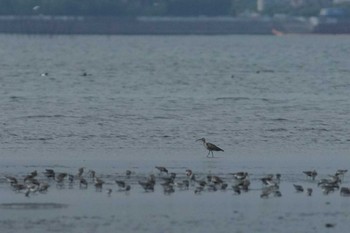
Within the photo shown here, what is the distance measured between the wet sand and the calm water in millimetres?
21

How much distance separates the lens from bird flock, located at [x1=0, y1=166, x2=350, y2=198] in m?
22.8

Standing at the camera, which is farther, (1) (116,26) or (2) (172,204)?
(1) (116,26)

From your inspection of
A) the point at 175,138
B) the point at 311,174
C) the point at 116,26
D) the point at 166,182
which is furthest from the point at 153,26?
the point at 166,182

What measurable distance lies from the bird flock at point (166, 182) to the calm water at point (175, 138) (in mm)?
195

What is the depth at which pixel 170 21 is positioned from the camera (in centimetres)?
17175

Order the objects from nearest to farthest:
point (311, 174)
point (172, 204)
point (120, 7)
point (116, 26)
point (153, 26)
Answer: point (172, 204), point (311, 174), point (116, 26), point (153, 26), point (120, 7)

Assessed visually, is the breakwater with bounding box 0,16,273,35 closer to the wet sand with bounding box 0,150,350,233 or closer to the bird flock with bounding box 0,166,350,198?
the wet sand with bounding box 0,150,350,233

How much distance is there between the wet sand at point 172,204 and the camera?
1994 cm

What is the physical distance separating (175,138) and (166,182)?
340 inches

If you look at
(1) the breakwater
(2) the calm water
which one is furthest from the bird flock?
(1) the breakwater

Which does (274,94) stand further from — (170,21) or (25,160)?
(170,21)

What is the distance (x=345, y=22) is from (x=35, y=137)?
14833 cm

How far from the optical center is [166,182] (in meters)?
23.2

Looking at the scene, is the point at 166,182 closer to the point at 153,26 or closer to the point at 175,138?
the point at 175,138
